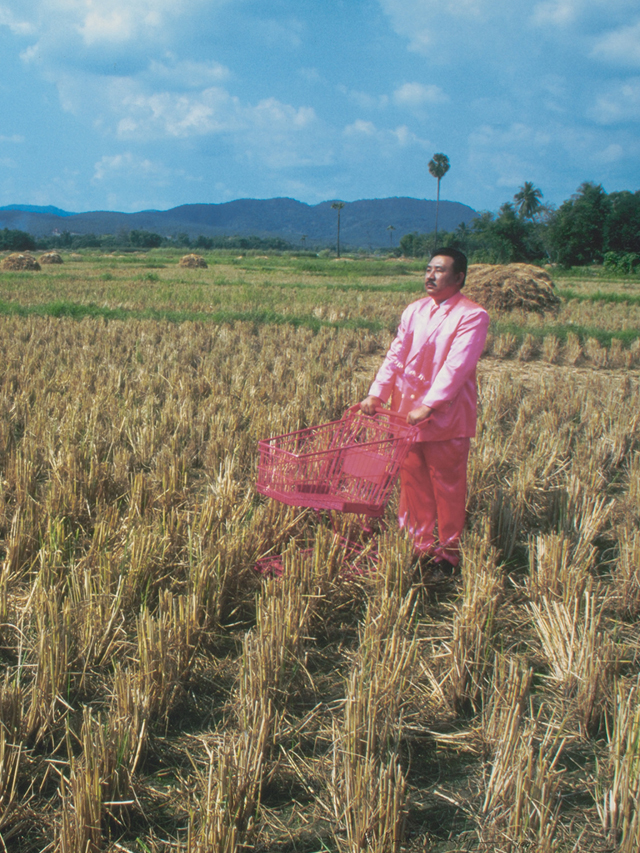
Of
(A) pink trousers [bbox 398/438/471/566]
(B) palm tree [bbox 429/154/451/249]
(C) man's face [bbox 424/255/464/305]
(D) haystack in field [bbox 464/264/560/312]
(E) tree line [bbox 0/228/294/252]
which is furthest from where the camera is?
(B) palm tree [bbox 429/154/451/249]

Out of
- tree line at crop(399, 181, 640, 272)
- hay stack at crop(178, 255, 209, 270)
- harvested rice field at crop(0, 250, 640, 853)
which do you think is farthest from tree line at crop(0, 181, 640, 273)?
harvested rice field at crop(0, 250, 640, 853)

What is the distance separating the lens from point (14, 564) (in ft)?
10.5

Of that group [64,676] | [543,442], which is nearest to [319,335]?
[543,442]

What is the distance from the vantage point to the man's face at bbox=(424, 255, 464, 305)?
3.27 m

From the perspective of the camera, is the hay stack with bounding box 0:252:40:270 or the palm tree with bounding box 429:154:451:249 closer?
the hay stack with bounding box 0:252:40:270

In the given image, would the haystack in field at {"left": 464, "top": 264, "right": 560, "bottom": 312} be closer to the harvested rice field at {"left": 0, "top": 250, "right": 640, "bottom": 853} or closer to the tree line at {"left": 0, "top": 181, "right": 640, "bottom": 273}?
the harvested rice field at {"left": 0, "top": 250, "right": 640, "bottom": 853}

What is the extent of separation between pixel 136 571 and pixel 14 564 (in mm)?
689

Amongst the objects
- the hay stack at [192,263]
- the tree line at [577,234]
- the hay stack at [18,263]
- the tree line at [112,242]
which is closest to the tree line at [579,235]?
the tree line at [577,234]

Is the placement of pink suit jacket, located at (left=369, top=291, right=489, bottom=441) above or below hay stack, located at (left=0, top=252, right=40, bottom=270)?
below

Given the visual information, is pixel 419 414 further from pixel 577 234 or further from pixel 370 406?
pixel 577 234

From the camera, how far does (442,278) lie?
129 inches

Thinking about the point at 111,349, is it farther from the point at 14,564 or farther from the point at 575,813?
the point at 575,813

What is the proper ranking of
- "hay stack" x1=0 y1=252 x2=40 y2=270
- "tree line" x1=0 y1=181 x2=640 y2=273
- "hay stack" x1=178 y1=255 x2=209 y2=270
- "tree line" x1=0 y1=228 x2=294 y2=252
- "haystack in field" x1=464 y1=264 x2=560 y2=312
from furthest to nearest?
"tree line" x1=0 y1=228 x2=294 y2=252, "tree line" x1=0 y1=181 x2=640 y2=273, "hay stack" x1=178 y1=255 x2=209 y2=270, "hay stack" x1=0 y1=252 x2=40 y2=270, "haystack in field" x1=464 y1=264 x2=560 y2=312

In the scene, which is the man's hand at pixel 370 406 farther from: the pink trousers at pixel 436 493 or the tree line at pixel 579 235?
the tree line at pixel 579 235
